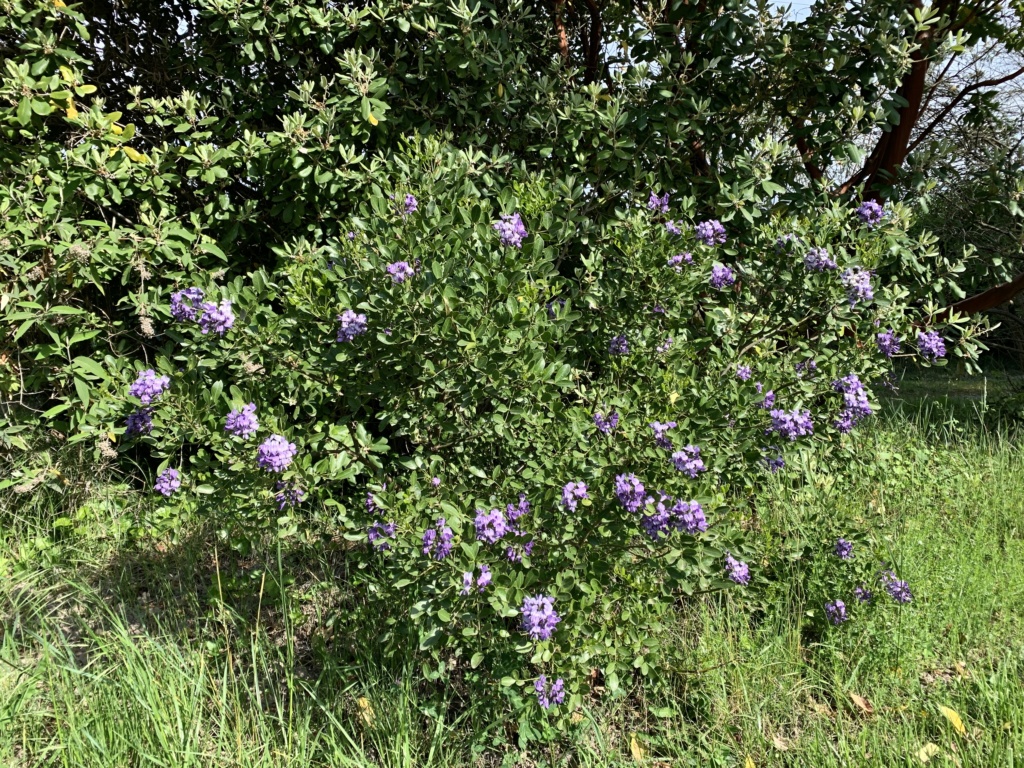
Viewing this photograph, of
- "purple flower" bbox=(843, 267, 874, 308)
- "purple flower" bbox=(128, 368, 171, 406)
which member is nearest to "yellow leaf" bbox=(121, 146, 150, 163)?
"purple flower" bbox=(128, 368, 171, 406)

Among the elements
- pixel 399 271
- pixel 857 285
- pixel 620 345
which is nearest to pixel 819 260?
pixel 857 285

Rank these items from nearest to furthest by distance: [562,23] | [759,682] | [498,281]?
[498,281] < [759,682] < [562,23]

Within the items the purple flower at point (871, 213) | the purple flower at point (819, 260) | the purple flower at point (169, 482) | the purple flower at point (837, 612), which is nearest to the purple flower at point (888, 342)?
the purple flower at point (819, 260)

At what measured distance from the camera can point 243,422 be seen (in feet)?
6.77

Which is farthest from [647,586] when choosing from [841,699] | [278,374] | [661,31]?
[661,31]

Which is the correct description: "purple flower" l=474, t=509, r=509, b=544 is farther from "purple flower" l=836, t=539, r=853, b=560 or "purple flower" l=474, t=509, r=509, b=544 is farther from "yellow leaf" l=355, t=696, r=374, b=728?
"purple flower" l=836, t=539, r=853, b=560

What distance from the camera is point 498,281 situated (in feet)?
7.11

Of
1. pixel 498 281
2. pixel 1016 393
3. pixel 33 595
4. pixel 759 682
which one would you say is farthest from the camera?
pixel 1016 393

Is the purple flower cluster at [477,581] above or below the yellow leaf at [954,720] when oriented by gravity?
above

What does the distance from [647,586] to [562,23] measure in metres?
3.05

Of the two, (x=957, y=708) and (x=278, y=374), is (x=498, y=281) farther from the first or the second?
(x=957, y=708)

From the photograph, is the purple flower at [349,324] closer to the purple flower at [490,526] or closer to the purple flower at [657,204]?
the purple flower at [490,526]

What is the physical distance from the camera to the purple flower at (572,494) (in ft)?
6.47

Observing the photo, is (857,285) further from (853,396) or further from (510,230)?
(510,230)
